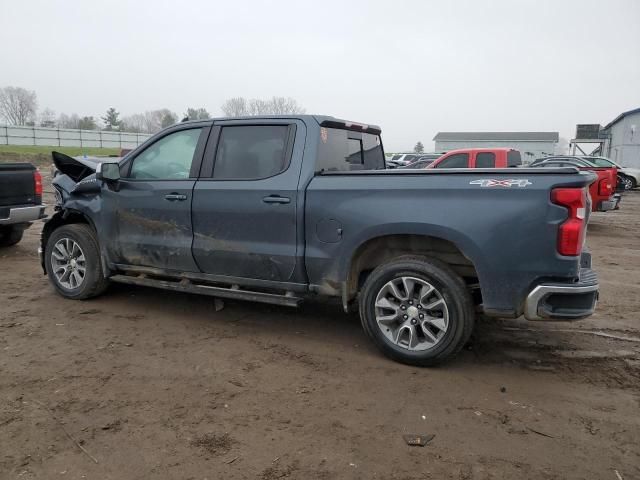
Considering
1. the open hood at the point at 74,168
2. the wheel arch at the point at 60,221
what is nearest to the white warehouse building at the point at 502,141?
the open hood at the point at 74,168

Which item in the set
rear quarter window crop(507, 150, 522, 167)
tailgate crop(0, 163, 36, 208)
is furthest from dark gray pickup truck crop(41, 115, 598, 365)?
rear quarter window crop(507, 150, 522, 167)

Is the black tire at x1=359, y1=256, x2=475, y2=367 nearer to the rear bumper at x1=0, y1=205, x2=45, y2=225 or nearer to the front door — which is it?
the front door

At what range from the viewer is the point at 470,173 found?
3.72 meters

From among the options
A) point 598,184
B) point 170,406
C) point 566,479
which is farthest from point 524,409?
point 598,184

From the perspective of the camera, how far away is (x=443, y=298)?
3850 mm

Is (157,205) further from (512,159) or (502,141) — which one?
(502,141)

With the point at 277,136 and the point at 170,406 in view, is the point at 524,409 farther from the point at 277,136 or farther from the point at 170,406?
the point at 277,136

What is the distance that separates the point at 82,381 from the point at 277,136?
2535 mm

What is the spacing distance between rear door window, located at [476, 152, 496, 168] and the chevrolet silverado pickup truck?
8538mm

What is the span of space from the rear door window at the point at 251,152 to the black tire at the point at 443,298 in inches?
51.5

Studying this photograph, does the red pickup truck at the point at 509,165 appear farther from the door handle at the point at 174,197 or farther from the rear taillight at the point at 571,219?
the rear taillight at the point at 571,219

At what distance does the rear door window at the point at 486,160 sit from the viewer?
1108cm

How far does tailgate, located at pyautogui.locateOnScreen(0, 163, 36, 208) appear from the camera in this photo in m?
7.86

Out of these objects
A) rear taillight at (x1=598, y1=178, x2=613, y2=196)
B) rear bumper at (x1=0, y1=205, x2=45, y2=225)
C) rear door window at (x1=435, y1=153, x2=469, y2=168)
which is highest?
rear door window at (x1=435, y1=153, x2=469, y2=168)
